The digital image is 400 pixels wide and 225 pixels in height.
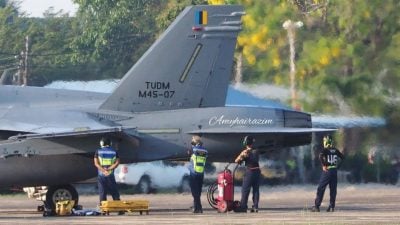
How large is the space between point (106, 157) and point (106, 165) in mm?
182

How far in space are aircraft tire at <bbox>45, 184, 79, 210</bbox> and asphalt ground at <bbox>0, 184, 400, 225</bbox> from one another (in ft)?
1.36

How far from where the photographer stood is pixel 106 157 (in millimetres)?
26875

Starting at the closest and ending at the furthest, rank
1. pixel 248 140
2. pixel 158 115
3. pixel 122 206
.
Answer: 1. pixel 122 206
2. pixel 248 140
3. pixel 158 115

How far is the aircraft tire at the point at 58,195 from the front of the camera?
27891mm

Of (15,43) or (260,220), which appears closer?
(260,220)

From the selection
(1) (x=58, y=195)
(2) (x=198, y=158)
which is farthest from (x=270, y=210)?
(1) (x=58, y=195)

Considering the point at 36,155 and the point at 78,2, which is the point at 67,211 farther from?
the point at 78,2

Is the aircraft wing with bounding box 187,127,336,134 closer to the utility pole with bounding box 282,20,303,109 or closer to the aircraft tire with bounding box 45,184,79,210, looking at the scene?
the aircraft tire with bounding box 45,184,79,210

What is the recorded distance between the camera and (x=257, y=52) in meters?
36.2

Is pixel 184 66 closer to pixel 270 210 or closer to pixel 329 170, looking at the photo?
pixel 270 210

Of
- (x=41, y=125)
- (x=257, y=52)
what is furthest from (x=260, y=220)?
(x=257, y=52)

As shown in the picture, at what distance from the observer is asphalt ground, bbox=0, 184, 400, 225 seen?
23.6 m

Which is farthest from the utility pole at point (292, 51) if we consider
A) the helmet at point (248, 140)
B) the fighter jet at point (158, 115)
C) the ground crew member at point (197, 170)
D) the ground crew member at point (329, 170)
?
the ground crew member at point (197, 170)

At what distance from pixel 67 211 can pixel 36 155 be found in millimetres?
1463
